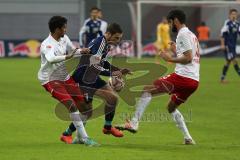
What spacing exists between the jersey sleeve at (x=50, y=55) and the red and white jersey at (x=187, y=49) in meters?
2.21

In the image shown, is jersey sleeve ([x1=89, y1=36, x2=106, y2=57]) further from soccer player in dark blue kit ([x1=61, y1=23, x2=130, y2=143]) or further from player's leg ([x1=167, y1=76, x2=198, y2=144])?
player's leg ([x1=167, y1=76, x2=198, y2=144])

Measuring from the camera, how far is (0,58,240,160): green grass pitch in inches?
472

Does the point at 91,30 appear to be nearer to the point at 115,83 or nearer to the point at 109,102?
the point at 115,83

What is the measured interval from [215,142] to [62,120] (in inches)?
177

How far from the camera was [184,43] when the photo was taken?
13.0 metres

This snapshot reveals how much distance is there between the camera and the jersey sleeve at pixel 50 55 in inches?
489

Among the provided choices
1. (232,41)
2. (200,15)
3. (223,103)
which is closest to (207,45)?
(200,15)

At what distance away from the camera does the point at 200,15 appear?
174 ft

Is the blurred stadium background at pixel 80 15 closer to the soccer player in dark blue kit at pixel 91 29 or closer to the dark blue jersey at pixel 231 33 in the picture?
the dark blue jersey at pixel 231 33

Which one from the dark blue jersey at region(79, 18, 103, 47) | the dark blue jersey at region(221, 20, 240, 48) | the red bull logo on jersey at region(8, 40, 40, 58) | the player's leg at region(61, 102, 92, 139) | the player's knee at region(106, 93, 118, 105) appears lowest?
the red bull logo on jersey at region(8, 40, 40, 58)

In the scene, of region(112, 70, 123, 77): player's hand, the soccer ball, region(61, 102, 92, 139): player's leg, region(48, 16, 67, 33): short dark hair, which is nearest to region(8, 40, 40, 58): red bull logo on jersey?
the soccer ball

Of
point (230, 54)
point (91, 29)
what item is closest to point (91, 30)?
point (91, 29)

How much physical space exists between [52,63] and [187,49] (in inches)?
97.2

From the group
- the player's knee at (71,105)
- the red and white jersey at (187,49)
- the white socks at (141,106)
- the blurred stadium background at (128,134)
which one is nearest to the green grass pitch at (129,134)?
the blurred stadium background at (128,134)
